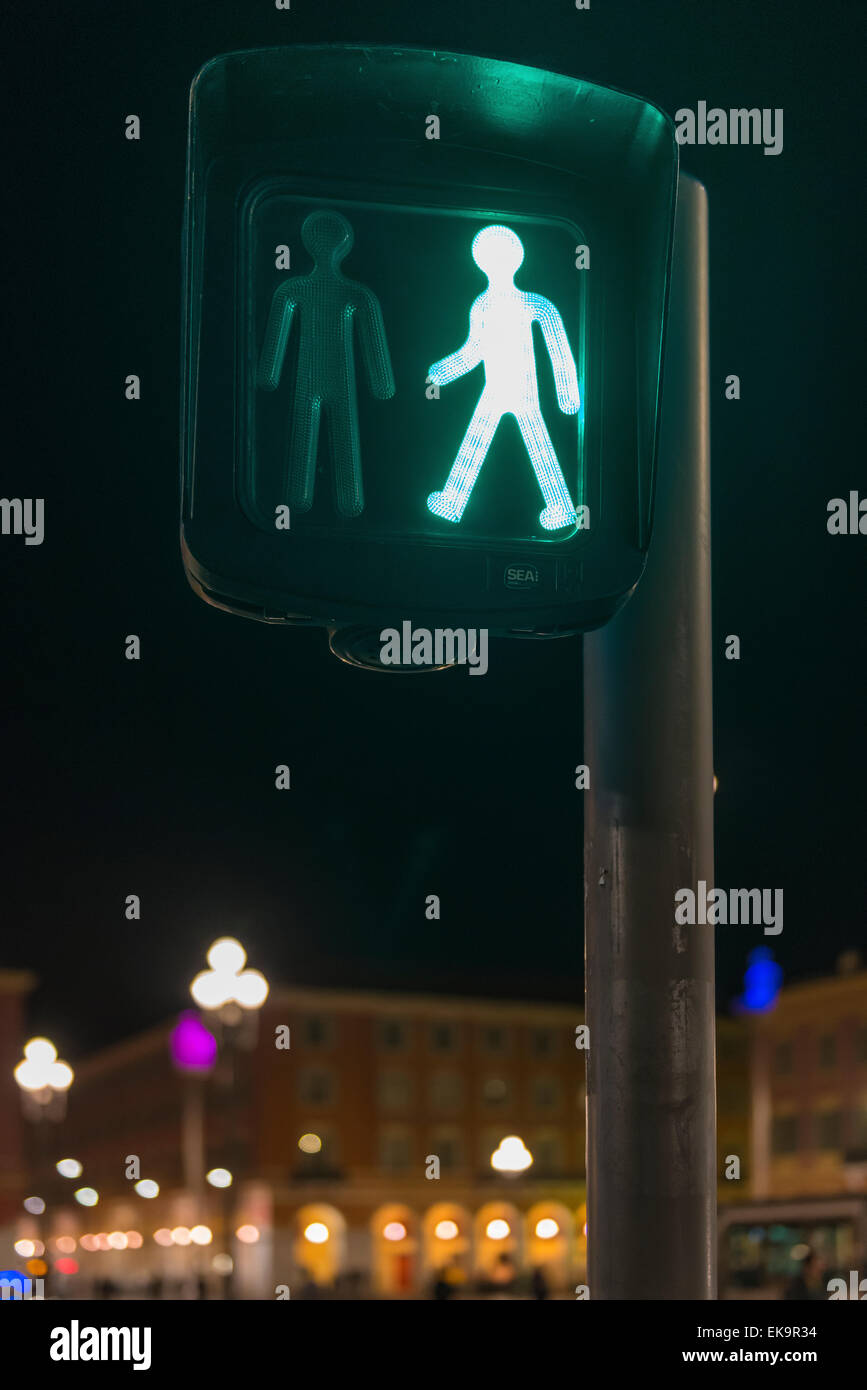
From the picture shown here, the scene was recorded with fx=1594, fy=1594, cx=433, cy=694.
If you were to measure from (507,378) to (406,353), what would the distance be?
0.39 feet

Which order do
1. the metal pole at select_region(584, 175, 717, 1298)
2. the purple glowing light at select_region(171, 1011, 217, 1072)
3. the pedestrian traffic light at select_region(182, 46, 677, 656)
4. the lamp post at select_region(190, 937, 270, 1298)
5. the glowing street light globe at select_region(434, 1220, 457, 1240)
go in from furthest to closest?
the glowing street light globe at select_region(434, 1220, 457, 1240)
the purple glowing light at select_region(171, 1011, 217, 1072)
the lamp post at select_region(190, 937, 270, 1298)
the metal pole at select_region(584, 175, 717, 1298)
the pedestrian traffic light at select_region(182, 46, 677, 656)

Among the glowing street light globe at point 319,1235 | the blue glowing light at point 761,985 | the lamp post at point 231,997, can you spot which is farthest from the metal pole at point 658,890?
the glowing street light globe at point 319,1235

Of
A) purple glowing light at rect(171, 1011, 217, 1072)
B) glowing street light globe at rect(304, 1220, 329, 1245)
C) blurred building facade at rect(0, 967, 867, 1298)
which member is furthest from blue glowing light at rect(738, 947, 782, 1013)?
glowing street light globe at rect(304, 1220, 329, 1245)

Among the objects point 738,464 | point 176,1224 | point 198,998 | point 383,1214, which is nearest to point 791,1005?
point 383,1214

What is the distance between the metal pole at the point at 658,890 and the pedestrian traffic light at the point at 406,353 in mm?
372

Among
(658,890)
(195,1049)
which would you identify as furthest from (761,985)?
(658,890)

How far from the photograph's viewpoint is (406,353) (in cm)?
180

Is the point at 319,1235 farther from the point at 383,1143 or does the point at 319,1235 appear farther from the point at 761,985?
the point at 761,985

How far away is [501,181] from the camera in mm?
1921

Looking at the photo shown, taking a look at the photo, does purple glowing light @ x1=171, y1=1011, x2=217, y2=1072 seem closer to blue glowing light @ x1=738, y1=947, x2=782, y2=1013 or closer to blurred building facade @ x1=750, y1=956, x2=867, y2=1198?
blue glowing light @ x1=738, y1=947, x2=782, y2=1013

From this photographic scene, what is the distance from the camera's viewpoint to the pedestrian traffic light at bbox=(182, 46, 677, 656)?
5.61 feet

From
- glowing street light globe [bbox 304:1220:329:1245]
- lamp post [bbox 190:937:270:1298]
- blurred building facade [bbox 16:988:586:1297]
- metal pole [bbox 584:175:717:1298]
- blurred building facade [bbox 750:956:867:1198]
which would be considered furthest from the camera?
blurred building facade [bbox 16:988:586:1297]

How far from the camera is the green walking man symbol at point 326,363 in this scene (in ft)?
5.66
